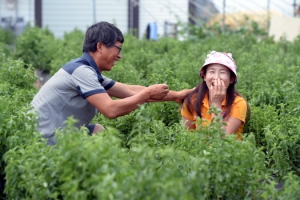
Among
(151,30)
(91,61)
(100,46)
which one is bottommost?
(151,30)

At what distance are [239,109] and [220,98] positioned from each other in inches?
8.0

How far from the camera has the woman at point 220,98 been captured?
621 cm

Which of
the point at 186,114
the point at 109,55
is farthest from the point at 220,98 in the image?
the point at 109,55

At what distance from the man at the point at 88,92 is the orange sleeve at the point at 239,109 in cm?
61

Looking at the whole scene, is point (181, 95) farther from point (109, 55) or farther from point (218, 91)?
point (109, 55)

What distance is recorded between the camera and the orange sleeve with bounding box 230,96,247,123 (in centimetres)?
625

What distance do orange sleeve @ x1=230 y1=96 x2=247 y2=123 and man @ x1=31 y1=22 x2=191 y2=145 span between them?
1.99 feet

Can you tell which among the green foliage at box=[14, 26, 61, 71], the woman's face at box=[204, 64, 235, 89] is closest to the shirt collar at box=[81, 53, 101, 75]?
the woman's face at box=[204, 64, 235, 89]

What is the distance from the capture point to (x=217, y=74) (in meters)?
6.31

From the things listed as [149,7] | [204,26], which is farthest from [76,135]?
[149,7]

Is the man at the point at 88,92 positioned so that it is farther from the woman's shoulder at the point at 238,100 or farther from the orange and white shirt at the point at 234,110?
the woman's shoulder at the point at 238,100

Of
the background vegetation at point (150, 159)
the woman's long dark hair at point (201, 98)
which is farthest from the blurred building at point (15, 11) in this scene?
the woman's long dark hair at point (201, 98)

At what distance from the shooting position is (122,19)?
97.4ft

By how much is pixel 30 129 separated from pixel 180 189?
182 cm
